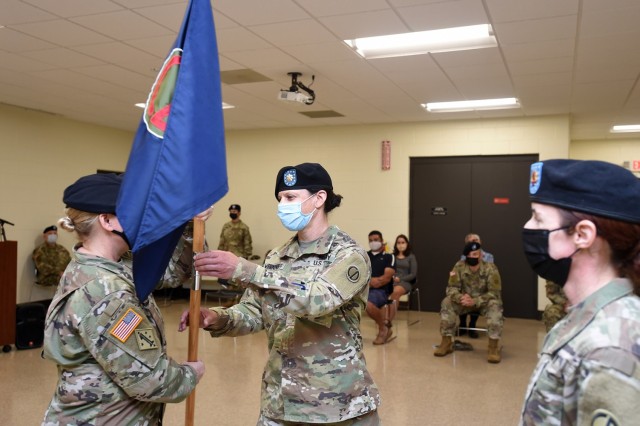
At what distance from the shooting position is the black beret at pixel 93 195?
1.70 metres

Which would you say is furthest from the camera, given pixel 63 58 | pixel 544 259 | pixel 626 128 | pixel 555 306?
pixel 626 128

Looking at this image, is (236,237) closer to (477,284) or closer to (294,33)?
(477,284)

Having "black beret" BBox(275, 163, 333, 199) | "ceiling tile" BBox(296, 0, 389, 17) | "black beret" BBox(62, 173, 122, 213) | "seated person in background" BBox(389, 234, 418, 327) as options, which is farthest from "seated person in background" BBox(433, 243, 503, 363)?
"black beret" BBox(62, 173, 122, 213)

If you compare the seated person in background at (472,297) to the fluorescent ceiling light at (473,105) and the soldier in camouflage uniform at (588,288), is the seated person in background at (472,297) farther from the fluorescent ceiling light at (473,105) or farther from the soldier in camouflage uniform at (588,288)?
the soldier in camouflage uniform at (588,288)

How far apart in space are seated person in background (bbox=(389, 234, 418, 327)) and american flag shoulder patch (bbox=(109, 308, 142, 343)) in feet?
19.5

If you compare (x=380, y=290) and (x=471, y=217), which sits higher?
(x=471, y=217)

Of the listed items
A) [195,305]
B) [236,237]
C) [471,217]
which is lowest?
[236,237]

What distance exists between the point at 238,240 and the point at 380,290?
124 inches

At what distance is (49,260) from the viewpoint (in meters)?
8.07

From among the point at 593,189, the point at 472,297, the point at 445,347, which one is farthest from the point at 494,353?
the point at 593,189

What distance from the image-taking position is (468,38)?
4926mm

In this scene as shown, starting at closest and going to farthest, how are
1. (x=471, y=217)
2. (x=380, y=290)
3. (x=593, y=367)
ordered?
(x=593, y=367), (x=380, y=290), (x=471, y=217)

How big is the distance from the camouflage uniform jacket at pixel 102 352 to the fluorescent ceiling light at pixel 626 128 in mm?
9627

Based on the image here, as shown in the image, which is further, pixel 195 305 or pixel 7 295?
pixel 7 295
